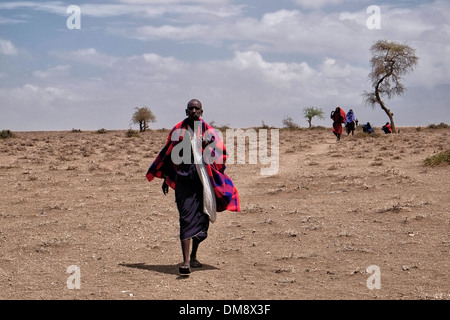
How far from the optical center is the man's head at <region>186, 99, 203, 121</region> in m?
6.65

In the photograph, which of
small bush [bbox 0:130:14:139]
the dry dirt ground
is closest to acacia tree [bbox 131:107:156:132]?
small bush [bbox 0:130:14:139]

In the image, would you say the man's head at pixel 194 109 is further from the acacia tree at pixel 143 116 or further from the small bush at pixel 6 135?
the acacia tree at pixel 143 116

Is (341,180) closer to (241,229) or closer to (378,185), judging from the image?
(378,185)

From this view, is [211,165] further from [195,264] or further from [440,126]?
[440,126]

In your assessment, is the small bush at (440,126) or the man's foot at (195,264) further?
the small bush at (440,126)

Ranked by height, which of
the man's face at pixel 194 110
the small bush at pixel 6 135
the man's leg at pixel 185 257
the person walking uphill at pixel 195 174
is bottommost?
the man's leg at pixel 185 257

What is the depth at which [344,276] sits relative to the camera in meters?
6.70

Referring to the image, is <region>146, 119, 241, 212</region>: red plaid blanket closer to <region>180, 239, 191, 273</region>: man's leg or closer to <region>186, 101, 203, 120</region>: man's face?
<region>186, 101, 203, 120</region>: man's face

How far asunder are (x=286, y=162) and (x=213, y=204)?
13168 millimetres

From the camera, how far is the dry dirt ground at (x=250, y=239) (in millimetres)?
6375

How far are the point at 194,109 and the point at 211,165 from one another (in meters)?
0.76

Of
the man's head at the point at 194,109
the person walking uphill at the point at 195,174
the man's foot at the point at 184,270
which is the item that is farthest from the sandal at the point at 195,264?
the man's head at the point at 194,109

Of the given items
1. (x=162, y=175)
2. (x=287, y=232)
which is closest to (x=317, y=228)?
(x=287, y=232)
